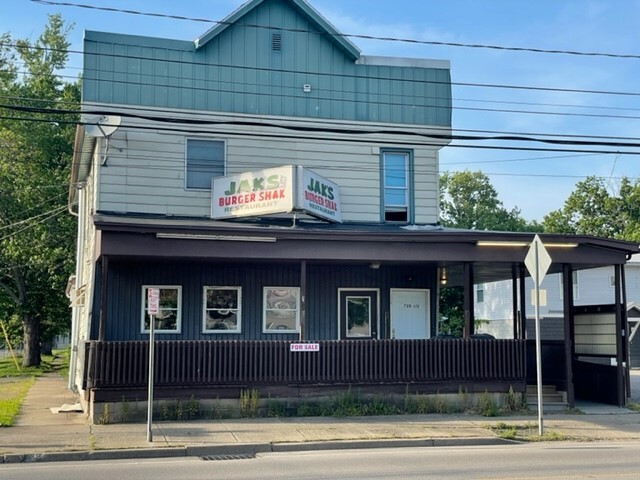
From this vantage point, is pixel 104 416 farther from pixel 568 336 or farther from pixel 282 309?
pixel 568 336

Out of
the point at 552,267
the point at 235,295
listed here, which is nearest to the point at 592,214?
the point at 552,267

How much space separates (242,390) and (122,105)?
7.94 m

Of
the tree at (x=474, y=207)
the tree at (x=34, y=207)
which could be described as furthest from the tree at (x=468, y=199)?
the tree at (x=34, y=207)

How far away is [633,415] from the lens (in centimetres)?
1612

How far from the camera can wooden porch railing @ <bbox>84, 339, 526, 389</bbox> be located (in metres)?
14.5

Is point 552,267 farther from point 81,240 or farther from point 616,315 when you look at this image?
point 81,240

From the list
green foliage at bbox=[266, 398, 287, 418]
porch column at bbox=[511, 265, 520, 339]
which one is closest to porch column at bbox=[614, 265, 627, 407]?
porch column at bbox=[511, 265, 520, 339]

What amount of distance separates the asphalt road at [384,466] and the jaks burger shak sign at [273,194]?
6973 millimetres

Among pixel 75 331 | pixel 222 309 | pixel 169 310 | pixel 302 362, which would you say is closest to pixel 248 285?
pixel 222 309

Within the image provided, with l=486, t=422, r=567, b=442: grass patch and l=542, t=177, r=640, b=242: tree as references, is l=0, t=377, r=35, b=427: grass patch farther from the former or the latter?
l=542, t=177, r=640, b=242: tree

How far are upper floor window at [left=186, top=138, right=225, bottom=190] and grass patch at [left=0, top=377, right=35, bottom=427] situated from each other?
660 cm

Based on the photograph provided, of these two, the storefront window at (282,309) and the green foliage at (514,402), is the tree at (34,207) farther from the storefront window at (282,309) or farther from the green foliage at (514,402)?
the green foliage at (514,402)

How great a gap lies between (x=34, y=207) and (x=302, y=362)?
2091 centimetres

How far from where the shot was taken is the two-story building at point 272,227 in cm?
1528
